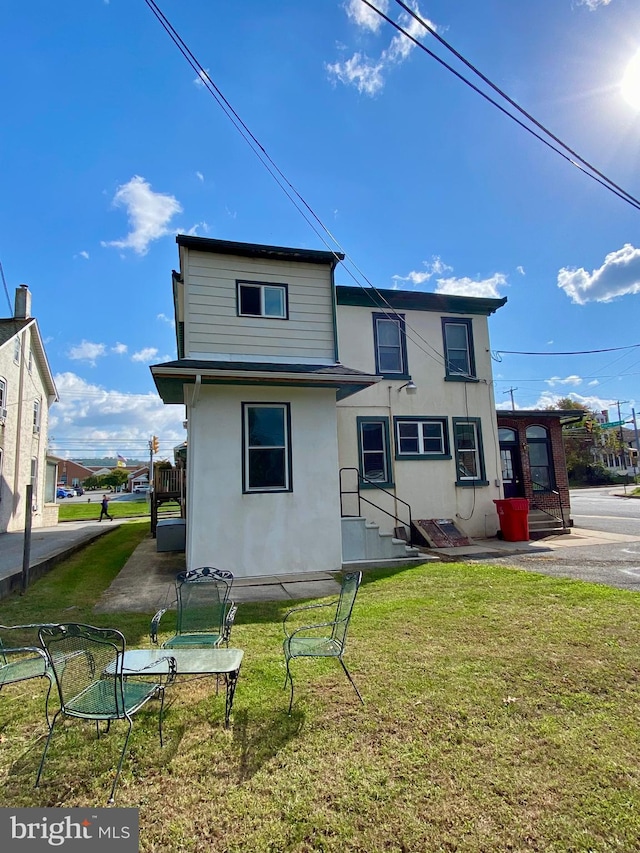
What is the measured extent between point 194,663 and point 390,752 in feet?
5.14

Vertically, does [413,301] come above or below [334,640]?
above

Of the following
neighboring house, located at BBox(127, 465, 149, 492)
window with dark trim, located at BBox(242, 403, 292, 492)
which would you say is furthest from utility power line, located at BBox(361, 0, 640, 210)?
neighboring house, located at BBox(127, 465, 149, 492)

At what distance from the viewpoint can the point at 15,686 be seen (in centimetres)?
421

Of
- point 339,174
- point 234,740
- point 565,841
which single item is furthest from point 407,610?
point 339,174

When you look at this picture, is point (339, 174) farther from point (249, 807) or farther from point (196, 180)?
point (249, 807)

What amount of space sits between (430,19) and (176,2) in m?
3.30

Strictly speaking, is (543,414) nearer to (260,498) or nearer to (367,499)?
(367,499)

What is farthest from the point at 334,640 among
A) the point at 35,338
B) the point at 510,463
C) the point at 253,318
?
the point at 35,338

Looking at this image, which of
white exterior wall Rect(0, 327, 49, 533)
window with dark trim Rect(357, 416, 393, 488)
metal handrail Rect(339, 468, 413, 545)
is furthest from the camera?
white exterior wall Rect(0, 327, 49, 533)

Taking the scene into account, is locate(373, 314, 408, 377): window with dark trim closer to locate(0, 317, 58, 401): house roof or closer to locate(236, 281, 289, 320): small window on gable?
locate(236, 281, 289, 320): small window on gable

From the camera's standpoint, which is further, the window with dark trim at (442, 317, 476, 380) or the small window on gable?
the window with dark trim at (442, 317, 476, 380)

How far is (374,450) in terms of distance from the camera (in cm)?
1289

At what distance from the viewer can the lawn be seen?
90.7 inches

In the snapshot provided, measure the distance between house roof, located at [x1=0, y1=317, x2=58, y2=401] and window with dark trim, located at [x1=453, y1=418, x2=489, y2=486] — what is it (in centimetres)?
1839
